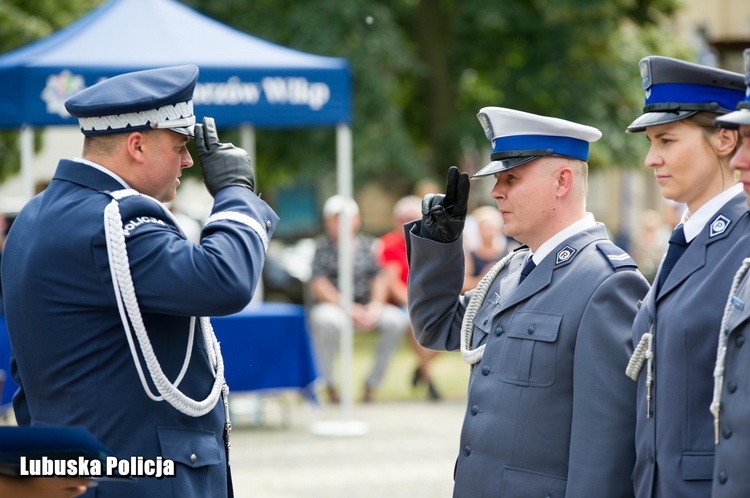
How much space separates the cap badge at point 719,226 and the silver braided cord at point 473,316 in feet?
2.76

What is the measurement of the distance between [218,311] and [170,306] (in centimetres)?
12

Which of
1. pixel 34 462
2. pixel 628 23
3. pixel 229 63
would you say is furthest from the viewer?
pixel 628 23

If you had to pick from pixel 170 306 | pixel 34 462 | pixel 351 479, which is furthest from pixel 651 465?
pixel 351 479

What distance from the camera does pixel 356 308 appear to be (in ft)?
35.0

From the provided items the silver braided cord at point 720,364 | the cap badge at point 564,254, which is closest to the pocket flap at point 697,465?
the silver braided cord at point 720,364

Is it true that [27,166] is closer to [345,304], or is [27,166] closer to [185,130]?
[345,304]

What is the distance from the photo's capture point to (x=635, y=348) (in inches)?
114

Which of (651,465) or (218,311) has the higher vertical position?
(218,311)

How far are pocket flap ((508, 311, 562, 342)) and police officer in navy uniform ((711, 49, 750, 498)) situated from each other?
1.95 feet

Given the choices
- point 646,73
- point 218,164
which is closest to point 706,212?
point 646,73

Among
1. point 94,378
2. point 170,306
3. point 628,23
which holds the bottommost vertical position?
point 94,378

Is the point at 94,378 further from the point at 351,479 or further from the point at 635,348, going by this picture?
the point at 351,479

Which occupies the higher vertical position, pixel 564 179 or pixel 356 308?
pixel 564 179

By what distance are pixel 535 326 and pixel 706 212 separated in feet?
1.90
